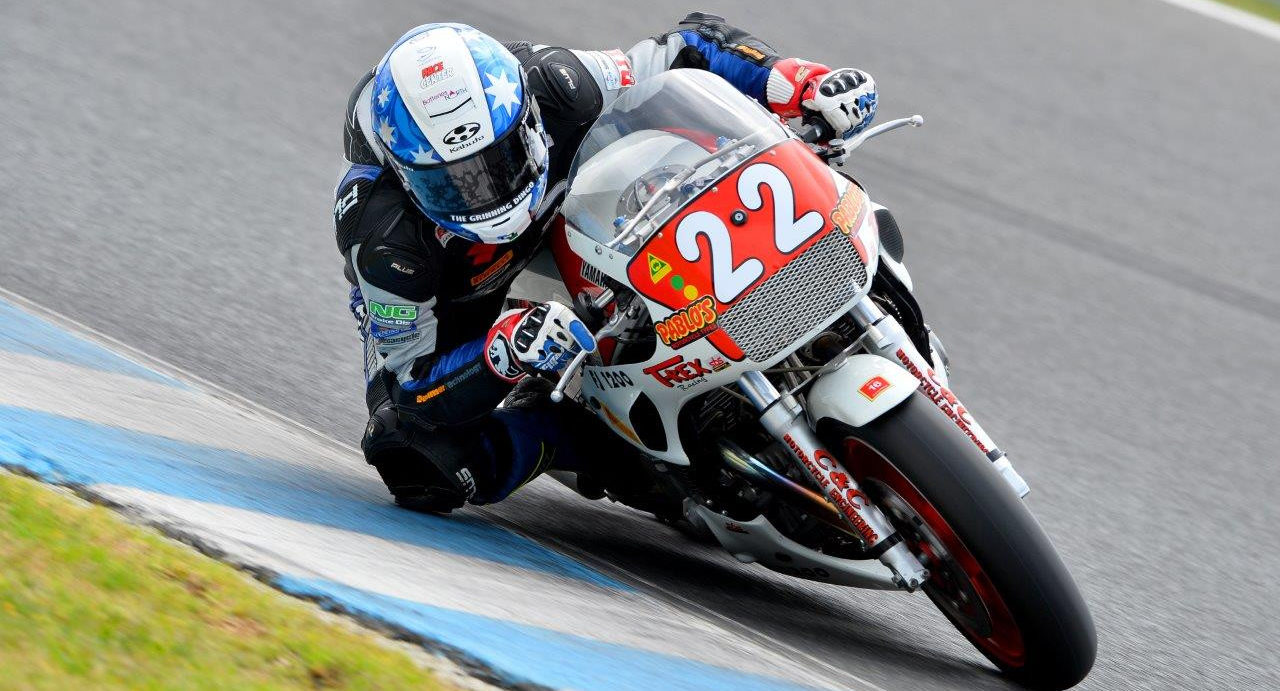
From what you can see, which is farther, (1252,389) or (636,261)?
(1252,389)

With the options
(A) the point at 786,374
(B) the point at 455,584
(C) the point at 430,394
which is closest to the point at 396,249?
(C) the point at 430,394

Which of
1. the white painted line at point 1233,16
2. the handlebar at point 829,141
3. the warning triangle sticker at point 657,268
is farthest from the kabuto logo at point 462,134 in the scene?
the white painted line at point 1233,16

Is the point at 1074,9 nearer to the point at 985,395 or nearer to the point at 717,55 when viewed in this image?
the point at 985,395

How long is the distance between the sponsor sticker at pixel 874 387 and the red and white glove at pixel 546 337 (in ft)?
2.00

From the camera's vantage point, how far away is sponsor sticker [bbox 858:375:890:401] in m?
3.15

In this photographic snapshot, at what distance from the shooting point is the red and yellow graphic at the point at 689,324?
319 cm

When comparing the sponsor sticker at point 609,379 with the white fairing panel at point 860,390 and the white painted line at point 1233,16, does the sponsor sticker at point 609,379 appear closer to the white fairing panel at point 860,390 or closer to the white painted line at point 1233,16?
the white fairing panel at point 860,390

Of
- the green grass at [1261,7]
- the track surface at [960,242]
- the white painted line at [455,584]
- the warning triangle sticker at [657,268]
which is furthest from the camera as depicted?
the green grass at [1261,7]

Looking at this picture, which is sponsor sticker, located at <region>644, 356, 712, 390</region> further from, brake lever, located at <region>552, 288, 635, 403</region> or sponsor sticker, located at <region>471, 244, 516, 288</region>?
sponsor sticker, located at <region>471, 244, 516, 288</region>

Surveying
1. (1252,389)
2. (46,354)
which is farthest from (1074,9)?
(46,354)

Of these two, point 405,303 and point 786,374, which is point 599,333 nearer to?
point 786,374

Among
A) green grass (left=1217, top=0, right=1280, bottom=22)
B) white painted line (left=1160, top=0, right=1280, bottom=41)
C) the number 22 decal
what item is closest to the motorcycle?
the number 22 decal

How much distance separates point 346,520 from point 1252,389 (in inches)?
158

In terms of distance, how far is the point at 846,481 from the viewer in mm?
3225
